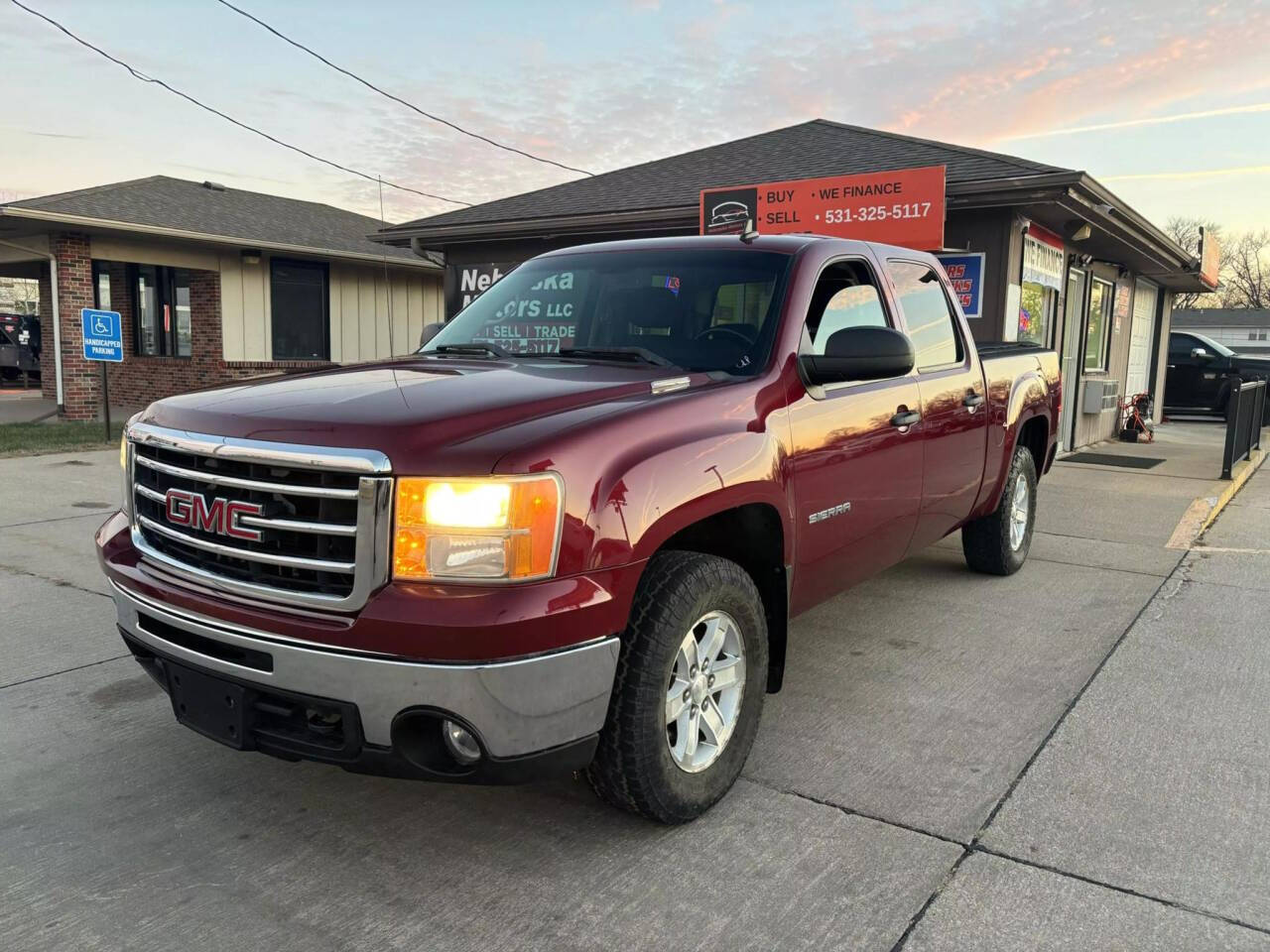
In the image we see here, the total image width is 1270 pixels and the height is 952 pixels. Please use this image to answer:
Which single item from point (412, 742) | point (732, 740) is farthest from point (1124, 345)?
point (412, 742)

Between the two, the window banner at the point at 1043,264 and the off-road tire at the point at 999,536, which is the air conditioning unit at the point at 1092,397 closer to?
the window banner at the point at 1043,264

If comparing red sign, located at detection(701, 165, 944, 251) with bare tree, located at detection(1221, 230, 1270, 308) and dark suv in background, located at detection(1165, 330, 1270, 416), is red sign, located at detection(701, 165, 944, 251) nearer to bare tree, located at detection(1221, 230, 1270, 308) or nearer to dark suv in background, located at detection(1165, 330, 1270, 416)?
dark suv in background, located at detection(1165, 330, 1270, 416)

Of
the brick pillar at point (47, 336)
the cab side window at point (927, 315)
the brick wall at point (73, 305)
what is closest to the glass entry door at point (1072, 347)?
the cab side window at point (927, 315)

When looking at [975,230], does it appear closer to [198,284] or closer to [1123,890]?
[1123,890]

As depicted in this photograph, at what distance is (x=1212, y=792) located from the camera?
10.8 ft

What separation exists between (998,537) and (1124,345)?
12140mm

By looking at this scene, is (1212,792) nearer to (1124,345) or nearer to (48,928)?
(48,928)

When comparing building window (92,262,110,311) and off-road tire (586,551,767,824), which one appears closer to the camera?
off-road tire (586,551,767,824)

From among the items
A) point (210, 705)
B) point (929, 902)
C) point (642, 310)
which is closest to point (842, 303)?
point (642, 310)

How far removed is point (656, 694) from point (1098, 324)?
1392cm

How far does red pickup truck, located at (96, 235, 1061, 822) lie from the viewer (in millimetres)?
2443

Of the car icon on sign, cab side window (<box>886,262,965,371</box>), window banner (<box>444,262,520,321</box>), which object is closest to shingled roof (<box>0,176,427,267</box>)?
window banner (<box>444,262,520,321</box>)

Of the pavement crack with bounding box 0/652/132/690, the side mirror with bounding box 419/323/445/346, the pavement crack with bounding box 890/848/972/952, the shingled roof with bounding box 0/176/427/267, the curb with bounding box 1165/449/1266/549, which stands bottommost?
the pavement crack with bounding box 0/652/132/690

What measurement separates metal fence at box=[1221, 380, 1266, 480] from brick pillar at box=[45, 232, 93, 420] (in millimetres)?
16767
